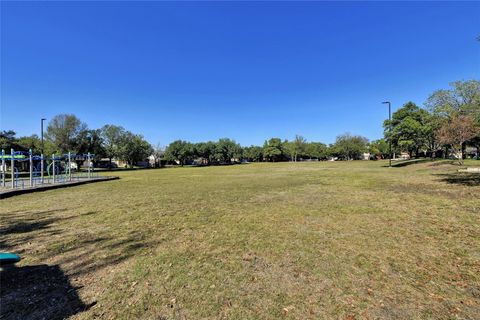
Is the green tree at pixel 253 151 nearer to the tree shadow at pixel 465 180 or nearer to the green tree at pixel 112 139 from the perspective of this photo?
the green tree at pixel 112 139

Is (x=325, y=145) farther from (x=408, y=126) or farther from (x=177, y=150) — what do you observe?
(x=408, y=126)

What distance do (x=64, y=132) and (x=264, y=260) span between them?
57436mm

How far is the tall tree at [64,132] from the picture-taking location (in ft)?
158

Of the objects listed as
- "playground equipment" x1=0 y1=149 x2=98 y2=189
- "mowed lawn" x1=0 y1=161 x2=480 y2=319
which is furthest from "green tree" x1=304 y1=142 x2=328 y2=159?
"mowed lawn" x1=0 y1=161 x2=480 y2=319

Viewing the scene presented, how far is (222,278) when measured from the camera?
145 inches

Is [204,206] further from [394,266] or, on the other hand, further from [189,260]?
[394,266]

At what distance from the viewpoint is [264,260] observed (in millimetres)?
4312

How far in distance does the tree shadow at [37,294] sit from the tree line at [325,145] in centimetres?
1889

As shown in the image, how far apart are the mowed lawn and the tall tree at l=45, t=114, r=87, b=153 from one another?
1934 inches

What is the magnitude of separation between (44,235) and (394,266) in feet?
24.9

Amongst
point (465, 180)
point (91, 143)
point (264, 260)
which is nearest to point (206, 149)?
point (91, 143)

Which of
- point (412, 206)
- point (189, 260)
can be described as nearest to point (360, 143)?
point (412, 206)

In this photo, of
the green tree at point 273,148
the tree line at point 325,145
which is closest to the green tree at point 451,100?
the tree line at point 325,145

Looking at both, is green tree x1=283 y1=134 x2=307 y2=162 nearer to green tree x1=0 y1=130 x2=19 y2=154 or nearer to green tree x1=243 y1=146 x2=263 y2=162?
green tree x1=243 y1=146 x2=263 y2=162
